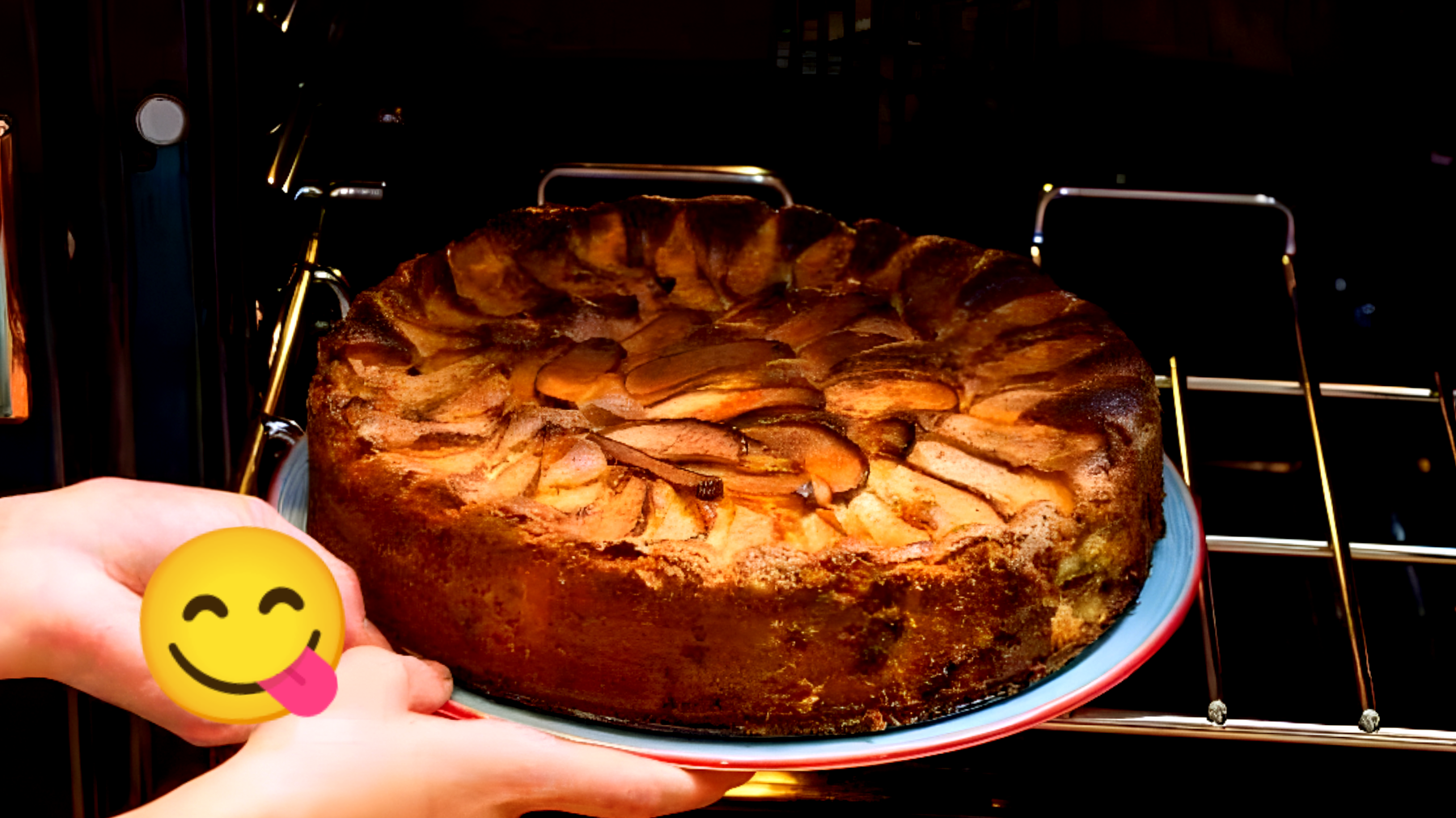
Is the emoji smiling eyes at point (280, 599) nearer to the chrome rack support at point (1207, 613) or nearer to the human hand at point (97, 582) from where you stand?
the human hand at point (97, 582)

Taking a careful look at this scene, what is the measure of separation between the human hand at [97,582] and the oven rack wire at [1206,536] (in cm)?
27

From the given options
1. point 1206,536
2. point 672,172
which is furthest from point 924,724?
point 672,172

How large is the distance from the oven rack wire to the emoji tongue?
1.74 feet

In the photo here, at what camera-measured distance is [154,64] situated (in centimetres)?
99

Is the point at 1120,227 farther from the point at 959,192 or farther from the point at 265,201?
the point at 265,201

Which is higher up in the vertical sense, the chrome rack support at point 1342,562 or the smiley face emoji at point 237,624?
the smiley face emoji at point 237,624

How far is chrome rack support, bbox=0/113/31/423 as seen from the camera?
941 mm

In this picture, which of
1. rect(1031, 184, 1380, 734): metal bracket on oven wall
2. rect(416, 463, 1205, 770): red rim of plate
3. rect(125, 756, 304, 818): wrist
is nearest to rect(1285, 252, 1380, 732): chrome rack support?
rect(1031, 184, 1380, 734): metal bracket on oven wall

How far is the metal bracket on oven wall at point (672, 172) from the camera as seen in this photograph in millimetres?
1406

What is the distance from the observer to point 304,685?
24.8 inches

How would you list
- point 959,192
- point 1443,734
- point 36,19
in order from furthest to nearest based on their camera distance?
1. point 959,192
2. point 1443,734
3. point 36,19

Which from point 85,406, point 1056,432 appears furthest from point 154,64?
point 1056,432

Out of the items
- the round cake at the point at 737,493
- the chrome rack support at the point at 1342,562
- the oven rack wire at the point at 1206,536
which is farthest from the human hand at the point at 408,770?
the chrome rack support at the point at 1342,562

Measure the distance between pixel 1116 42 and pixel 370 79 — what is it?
2.69 feet
